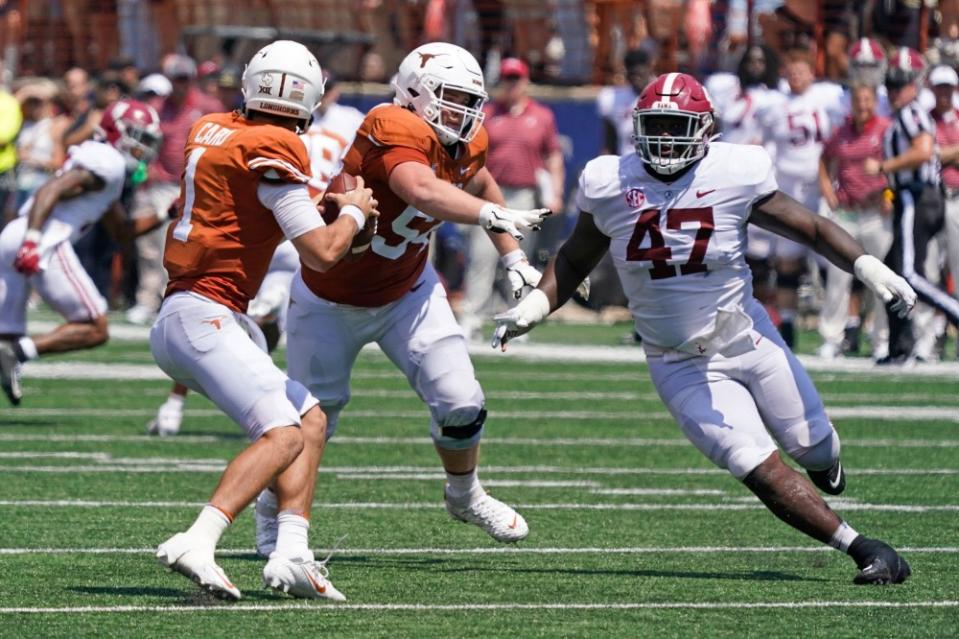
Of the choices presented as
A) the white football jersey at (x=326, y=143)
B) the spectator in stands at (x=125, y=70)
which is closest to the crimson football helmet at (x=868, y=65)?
the white football jersey at (x=326, y=143)

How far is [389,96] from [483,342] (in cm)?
419

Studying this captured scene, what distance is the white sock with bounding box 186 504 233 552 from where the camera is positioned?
18.3 ft

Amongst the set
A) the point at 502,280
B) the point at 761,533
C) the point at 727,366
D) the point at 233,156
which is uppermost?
the point at 233,156

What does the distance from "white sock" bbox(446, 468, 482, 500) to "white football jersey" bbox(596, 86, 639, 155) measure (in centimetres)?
960

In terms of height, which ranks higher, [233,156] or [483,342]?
[233,156]

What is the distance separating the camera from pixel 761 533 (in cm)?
736

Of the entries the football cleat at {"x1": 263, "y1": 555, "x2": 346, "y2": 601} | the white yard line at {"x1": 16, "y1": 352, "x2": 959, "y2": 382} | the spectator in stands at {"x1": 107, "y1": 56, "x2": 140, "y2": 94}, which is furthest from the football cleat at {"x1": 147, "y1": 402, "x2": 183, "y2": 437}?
the spectator in stands at {"x1": 107, "y1": 56, "x2": 140, "y2": 94}

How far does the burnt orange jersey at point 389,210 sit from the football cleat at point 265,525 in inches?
29.7

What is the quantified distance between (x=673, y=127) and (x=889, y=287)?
0.85 metres

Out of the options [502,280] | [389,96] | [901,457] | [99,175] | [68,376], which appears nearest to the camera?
[901,457]

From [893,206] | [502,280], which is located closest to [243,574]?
[893,206]

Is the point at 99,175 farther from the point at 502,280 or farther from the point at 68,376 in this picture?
the point at 502,280

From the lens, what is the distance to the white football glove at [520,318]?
648 centimetres

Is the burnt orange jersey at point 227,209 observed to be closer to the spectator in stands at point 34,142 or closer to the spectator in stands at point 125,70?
the spectator in stands at point 125,70
